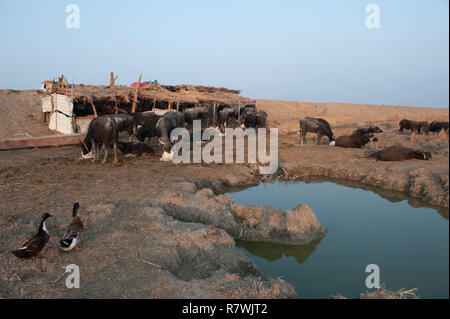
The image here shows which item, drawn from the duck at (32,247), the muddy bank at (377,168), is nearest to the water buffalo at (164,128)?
the muddy bank at (377,168)

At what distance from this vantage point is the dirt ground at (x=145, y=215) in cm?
337

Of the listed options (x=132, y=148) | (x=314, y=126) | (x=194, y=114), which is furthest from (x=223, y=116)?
(x=132, y=148)

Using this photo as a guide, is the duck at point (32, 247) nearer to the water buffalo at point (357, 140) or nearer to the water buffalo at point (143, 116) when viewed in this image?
the water buffalo at point (143, 116)

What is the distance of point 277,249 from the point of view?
5387 mm

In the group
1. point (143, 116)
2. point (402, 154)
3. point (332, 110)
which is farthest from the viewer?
point (332, 110)

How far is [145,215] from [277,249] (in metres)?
2.54

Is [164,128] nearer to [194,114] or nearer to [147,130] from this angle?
[147,130]

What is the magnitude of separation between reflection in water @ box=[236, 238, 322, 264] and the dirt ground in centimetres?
61

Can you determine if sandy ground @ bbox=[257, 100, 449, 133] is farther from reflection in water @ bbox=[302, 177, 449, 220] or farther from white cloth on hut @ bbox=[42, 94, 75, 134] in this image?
reflection in water @ bbox=[302, 177, 449, 220]

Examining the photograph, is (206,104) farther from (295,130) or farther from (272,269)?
(272,269)

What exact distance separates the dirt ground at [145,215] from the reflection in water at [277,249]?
2.01ft

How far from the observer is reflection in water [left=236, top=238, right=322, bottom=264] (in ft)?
17.1
